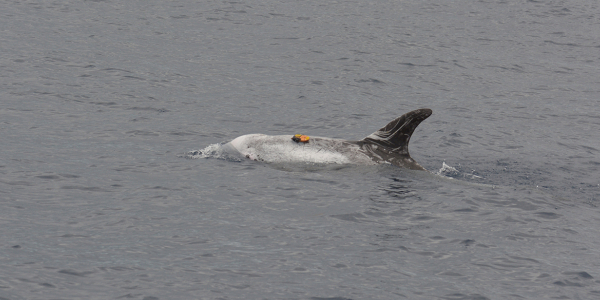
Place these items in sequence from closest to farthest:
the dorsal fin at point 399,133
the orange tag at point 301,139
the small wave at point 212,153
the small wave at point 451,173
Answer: the dorsal fin at point 399,133, the small wave at point 451,173, the orange tag at point 301,139, the small wave at point 212,153

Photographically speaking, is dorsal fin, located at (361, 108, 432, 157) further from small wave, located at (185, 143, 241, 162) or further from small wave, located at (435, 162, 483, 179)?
small wave, located at (185, 143, 241, 162)

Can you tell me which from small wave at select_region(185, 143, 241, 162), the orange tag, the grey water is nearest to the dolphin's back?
the grey water

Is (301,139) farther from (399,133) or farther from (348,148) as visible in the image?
(399,133)

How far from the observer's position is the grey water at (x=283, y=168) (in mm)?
12508

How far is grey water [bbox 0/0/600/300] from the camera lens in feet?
41.0

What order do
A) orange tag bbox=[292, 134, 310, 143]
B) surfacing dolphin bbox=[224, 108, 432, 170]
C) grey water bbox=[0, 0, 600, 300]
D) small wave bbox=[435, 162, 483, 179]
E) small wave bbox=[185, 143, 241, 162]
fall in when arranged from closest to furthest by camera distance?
grey water bbox=[0, 0, 600, 300] → surfacing dolphin bbox=[224, 108, 432, 170] → small wave bbox=[435, 162, 483, 179] → orange tag bbox=[292, 134, 310, 143] → small wave bbox=[185, 143, 241, 162]

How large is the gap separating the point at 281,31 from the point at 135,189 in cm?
2735

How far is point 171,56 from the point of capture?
34.6 m

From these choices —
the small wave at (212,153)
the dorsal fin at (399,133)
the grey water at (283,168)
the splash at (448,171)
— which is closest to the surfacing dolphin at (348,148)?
A: the dorsal fin at (399,133)

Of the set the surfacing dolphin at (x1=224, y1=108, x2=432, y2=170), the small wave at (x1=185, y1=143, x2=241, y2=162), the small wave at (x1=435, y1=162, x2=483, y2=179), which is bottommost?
the small wave at (x1=435, y1=162, x2=483, y2=179)

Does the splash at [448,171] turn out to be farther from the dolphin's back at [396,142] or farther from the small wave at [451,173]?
the dolphin's back at [396,142]

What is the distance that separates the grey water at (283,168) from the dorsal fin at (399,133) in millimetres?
898

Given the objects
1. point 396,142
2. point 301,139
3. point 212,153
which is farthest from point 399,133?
point 212,153

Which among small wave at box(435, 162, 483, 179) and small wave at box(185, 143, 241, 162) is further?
small wave at box(185, 143, 241, 162)
